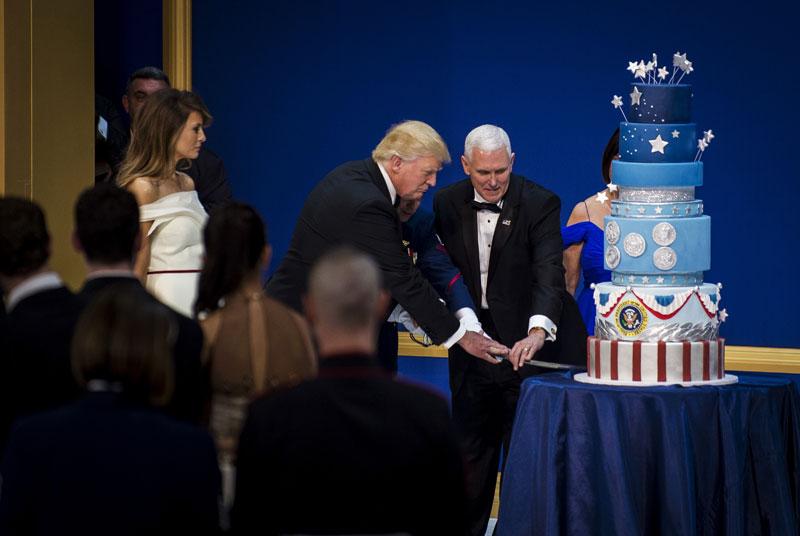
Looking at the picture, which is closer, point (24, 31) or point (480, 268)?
point (480, 268)

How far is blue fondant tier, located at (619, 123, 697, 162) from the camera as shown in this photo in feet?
15.8

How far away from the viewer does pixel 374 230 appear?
490cm

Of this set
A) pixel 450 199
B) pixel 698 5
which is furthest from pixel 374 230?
pixel 698 5

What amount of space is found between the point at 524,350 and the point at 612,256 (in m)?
0.46

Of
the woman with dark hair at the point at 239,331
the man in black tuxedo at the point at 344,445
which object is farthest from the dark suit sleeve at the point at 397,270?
the man in black tuxedo at the point at 344,445

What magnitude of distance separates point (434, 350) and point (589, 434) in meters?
2.29

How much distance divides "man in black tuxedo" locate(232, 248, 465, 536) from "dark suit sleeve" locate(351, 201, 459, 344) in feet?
8.05

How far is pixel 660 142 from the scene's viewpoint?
15.8ft

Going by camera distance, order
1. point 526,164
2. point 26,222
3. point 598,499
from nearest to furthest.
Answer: point 26,222, point 598,499, point 526,164

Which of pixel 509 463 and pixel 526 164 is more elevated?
pixel 526 164

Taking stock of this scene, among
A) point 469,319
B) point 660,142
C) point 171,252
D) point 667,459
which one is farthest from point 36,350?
point 660,142

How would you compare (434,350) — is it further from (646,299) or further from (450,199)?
(646,299)

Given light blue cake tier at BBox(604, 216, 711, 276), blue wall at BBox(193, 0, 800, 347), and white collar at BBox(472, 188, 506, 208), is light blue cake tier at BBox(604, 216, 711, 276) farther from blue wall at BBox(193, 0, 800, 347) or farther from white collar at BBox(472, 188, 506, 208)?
blue wall at BBox(193, 0, 800, 347)

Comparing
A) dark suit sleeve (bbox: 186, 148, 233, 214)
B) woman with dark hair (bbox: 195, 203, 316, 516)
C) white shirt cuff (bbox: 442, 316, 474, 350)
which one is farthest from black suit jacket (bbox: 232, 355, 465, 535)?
dark suit sleeve (bbox: 186, 148, 233, 214)
